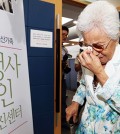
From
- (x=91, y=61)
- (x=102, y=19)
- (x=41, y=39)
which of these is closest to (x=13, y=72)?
(x=91, y=61)

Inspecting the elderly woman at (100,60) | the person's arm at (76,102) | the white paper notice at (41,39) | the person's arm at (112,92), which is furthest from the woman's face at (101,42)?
the white paper notice at (41,39)

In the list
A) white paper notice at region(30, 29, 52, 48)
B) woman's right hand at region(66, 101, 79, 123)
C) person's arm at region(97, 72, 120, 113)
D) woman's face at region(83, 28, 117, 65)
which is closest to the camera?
person's arm at region(97, 72, 120, 113)

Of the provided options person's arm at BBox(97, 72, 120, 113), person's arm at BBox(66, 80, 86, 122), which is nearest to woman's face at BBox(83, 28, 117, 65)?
person's arm at BBox(97, 72, 120, 113)

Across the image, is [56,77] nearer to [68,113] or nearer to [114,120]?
[68,113]

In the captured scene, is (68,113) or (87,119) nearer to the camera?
(87,119)

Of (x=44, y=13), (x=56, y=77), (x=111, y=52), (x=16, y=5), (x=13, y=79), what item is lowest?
(x=56, y=77)

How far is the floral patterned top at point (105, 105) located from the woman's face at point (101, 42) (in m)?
0.03

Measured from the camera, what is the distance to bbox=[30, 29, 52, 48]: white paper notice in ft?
6.13

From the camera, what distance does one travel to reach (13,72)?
953mm

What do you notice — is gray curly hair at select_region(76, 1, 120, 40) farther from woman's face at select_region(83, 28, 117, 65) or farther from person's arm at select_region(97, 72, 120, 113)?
person's arm at select_region(97, 72, 120, 113)

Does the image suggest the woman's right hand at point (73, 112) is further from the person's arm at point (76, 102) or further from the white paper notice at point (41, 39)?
the white paper notice at point (41, 39)

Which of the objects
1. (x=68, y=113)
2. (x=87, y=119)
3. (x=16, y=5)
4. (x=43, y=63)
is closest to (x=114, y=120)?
(x=87, y=119)

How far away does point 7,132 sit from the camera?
36.5 inches

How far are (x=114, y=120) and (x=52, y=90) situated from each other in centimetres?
117
